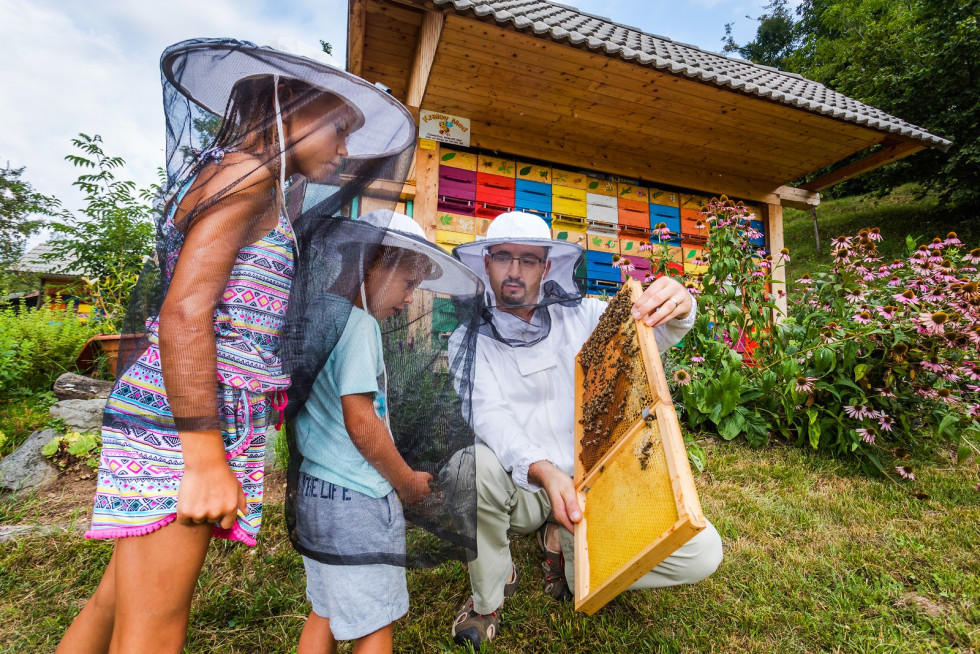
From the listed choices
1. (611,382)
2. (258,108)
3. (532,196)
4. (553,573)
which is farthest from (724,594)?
(532,196)

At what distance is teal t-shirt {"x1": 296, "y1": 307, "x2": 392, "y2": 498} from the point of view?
3.89 ft

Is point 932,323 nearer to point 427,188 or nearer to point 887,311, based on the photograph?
point 887,311

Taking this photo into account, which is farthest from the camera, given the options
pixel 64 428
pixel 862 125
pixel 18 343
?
pixel 862 125

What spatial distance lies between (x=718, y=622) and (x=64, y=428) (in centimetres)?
419

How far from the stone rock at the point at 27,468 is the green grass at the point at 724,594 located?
16.3 inches

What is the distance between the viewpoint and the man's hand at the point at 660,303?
5.21 ft

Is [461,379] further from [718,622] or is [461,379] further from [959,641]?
[959,641]

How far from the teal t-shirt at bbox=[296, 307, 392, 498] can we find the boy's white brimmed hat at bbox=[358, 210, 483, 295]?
22cm

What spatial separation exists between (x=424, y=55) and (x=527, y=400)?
11.8 ft

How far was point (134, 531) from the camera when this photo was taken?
96 centimetres

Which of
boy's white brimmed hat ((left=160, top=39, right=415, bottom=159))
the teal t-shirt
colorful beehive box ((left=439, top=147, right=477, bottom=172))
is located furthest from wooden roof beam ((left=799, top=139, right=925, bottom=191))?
the teal t-shirt

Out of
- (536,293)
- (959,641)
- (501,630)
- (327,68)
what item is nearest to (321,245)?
(327,68)

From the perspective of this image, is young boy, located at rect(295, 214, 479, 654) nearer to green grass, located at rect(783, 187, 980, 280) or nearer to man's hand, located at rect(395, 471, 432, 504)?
man's hand, located at rect(395, 471, 432, 504)

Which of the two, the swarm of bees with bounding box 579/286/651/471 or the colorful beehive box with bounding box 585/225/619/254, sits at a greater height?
the colorful beehive box with bounding box 585/225/619/254
